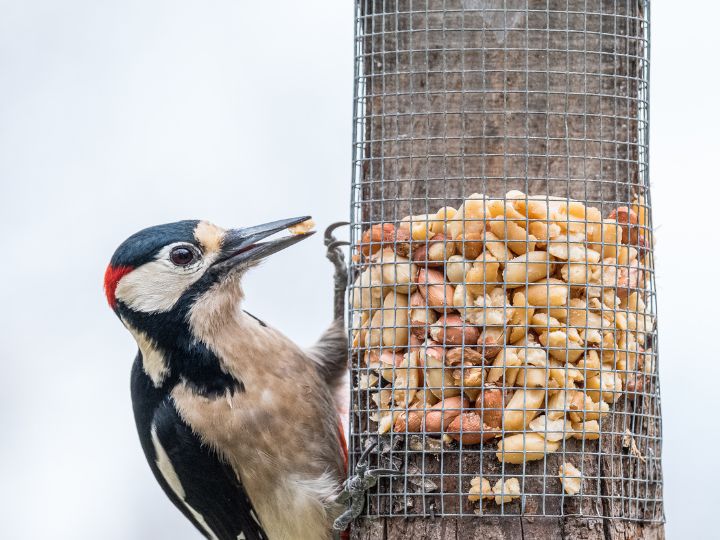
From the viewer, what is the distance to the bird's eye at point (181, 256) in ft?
12.7

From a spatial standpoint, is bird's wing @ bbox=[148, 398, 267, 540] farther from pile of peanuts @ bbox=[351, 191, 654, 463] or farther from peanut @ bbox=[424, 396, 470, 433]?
peanut @ bbox=[424, 396, 470, 433]

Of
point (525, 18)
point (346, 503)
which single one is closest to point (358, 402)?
point (346, 503)

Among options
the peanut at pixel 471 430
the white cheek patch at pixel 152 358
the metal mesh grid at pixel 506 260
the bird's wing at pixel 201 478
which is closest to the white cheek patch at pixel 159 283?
the white cheek patch at pixel 152 358

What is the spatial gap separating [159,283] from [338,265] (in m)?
1.09

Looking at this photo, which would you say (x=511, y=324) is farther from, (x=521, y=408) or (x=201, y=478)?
(x=201, y=478)

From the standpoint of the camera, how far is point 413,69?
3283 millimetres

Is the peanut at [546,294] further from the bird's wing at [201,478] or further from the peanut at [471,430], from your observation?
the bird's wing at [201,478]

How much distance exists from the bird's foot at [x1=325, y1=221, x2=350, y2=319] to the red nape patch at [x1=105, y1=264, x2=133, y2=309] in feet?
3.68

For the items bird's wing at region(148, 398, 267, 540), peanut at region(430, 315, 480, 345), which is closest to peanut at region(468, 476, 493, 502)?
peanut at region(430, 315, 480, 345)

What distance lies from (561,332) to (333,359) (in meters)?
1.66

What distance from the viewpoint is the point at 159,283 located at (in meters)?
3.87

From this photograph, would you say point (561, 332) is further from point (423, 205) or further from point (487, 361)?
point (423, 205)

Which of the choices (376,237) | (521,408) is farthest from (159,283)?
(521,408)

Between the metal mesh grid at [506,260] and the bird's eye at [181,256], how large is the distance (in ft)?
2.64
